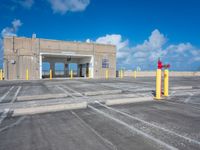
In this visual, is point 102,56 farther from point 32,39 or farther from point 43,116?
point 43,116

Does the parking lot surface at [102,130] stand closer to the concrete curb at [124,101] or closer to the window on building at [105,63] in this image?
the concrete curb at [124,101]

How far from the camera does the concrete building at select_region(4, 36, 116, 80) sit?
22.0 metres

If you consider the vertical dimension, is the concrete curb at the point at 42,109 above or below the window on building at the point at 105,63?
below

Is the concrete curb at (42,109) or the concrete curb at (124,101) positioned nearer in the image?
the concrete curb at (42,109)

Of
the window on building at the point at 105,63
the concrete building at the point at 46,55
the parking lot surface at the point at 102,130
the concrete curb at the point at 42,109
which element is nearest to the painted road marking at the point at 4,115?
the parking lot surface at the point at 102,130

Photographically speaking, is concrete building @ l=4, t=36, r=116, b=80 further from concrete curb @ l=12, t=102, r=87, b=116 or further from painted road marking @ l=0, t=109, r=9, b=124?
concrete curb @ l=12, t=102, r=87, b=116

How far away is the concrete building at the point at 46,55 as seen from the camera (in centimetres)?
2205

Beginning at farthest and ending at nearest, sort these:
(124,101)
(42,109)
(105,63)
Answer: (105,63) < (124,101) < (42,109)

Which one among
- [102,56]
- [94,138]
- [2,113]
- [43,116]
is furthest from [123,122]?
[102,56]

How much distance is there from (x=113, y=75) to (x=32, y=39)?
49.3 feet

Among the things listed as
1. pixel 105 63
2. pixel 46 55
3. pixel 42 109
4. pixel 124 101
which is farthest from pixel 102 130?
pixel 105 63

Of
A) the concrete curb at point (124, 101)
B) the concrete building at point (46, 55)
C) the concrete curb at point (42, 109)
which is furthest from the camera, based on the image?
the concrete building at point (46, 55)

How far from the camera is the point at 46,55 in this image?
2648cm

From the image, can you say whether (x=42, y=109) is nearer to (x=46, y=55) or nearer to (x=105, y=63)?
(x=46, y=55)
